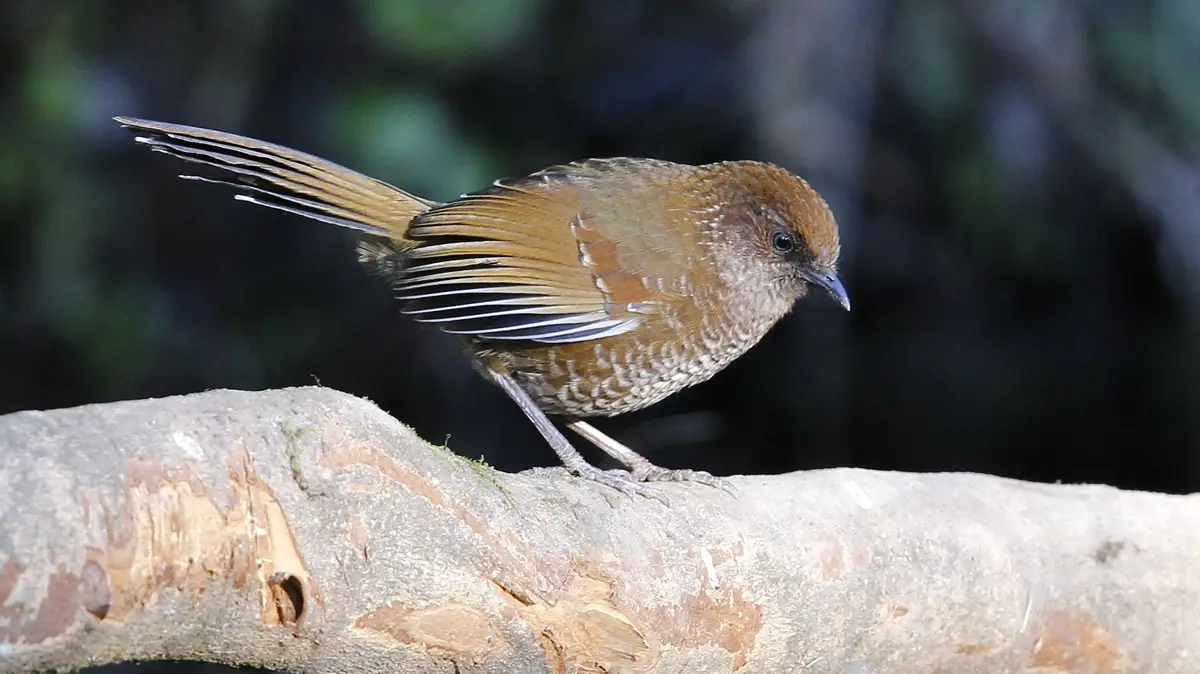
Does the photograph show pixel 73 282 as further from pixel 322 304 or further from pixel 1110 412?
pixel 1110 412

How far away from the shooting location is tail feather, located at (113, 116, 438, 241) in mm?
2760

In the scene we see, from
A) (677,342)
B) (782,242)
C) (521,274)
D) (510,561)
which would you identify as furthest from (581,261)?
(510,561)

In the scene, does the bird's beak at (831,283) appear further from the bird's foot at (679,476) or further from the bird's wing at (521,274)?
the bird's foot at (679,476)

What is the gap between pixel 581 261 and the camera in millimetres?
2982

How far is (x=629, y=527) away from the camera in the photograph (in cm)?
223

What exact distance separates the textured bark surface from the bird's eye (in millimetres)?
722

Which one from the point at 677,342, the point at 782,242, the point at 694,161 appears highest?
the point at 694,161

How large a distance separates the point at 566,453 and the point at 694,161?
262 cm

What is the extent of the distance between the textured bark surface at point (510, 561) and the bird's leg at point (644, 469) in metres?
0.09

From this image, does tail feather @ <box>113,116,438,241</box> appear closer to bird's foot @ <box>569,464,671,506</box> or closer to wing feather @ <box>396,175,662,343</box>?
wing feather @ <box>396,175,662,343</box>

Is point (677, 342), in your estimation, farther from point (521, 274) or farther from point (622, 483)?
point (622, 483)

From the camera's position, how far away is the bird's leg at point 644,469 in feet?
8.71

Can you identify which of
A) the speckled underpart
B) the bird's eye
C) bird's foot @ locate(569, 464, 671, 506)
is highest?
the bird's eye

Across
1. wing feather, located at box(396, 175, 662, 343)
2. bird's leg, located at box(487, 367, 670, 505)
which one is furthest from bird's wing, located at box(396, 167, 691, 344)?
bird's leg, located at box(487, 367, 670, 505)
